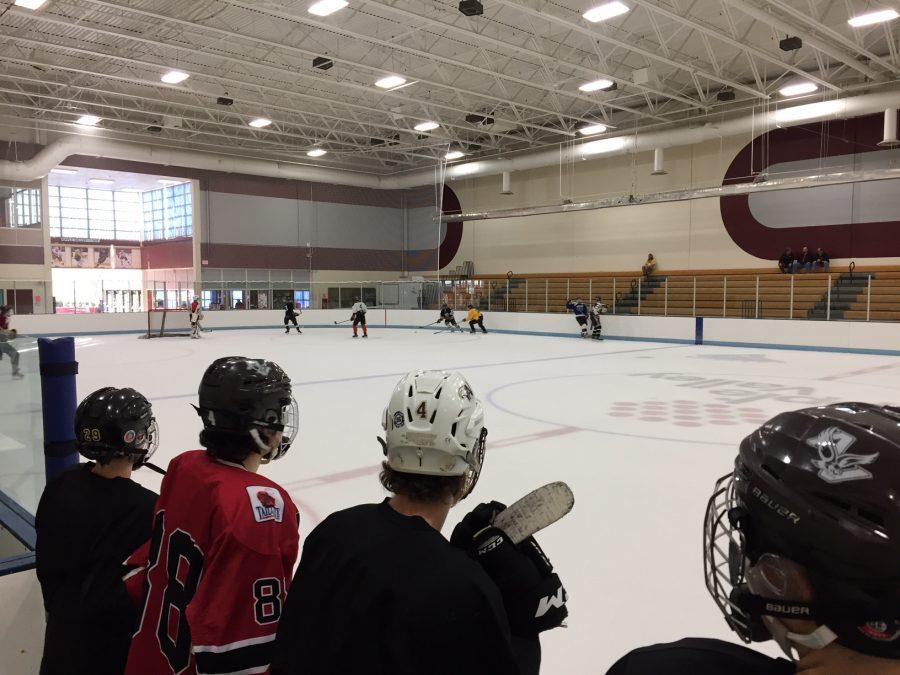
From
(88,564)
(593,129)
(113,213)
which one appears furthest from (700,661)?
(113,213)

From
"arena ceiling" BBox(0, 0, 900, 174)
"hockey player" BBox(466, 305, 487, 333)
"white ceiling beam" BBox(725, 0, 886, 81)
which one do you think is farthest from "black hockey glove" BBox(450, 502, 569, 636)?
"hockey player" BBox(466, 305, 487, 333)

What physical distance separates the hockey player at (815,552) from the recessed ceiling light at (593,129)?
2146cm

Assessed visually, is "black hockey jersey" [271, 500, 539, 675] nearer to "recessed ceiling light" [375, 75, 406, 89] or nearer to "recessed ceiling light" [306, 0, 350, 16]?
"recessed ceiling light" [306, 0, 350, 16]

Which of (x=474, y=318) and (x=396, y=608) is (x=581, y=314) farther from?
(x=396, y=608)

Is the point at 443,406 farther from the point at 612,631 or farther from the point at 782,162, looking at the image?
the point at 782,162

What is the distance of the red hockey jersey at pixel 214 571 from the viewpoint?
1459mm

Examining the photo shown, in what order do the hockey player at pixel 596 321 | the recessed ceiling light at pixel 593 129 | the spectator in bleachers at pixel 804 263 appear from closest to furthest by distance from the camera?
the hockey player at pixel 596 321 → the spectator in bleachers at pixel 804 263 → the recessed ceiling light at pixel 593 129

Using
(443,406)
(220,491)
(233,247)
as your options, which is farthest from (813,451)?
(233,247)

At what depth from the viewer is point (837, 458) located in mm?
798

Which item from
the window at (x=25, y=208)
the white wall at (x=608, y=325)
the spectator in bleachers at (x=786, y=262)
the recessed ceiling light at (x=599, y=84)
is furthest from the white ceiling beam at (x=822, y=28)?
the window at (x=25, y=208)

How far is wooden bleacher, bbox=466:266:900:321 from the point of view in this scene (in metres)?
17.0

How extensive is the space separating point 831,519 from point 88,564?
6.12 feet

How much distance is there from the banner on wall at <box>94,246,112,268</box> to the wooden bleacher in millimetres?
21163

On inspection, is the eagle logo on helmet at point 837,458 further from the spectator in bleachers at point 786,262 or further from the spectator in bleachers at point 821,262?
the spectator in bleachers at point 786,262
